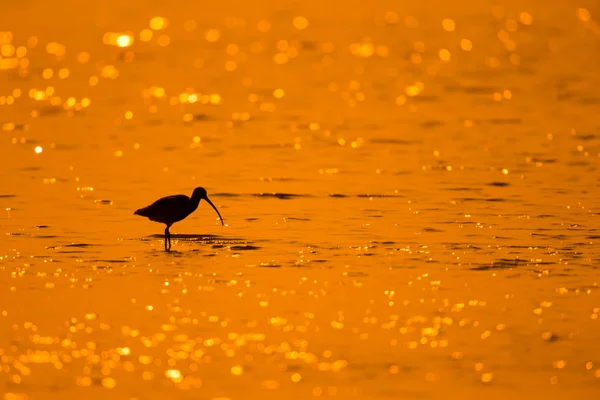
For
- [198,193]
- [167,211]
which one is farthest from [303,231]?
[167,211]

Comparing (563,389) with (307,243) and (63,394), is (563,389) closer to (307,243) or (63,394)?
(63,394)

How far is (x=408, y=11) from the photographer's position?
2982 inches

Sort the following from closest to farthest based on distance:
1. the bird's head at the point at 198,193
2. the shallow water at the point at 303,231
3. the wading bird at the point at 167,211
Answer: the shallow water at the point at 303,231 < the wading bird at the point at 167,211 < the bird's head at the point at 198,193

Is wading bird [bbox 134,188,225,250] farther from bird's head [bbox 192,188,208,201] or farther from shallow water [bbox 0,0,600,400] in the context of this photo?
bird's head [bbox 192,188,208,201]

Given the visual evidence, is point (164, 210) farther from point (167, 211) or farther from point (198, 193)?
point (198, 193)

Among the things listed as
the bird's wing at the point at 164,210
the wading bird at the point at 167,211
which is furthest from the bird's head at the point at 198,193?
the bird's wing at the point at 164,210

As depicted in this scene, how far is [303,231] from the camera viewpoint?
20469mm

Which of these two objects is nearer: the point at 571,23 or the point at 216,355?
the point at 216,355

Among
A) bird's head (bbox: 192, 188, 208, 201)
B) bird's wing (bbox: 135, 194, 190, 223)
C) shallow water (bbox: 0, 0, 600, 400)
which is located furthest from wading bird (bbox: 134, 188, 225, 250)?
bird's head (bbox: 192, 188, 208, 201)

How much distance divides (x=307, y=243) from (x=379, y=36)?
4099 cm

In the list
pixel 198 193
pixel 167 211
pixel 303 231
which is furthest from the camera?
pixel 198 193

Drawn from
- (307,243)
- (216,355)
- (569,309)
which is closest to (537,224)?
(307,243)

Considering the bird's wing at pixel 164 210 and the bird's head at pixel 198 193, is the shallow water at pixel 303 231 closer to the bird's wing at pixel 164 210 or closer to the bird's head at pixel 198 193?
the bird's wing at pixel 164 210

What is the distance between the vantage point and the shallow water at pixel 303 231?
44.9 ft
